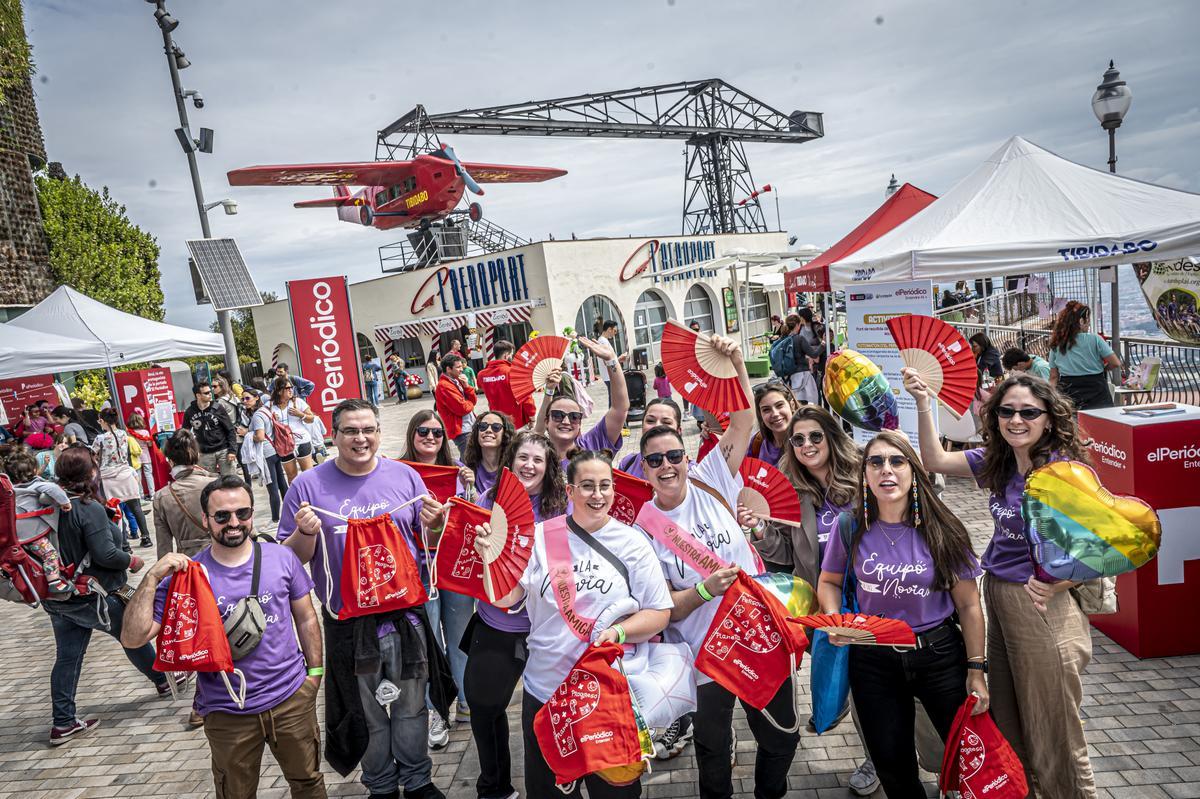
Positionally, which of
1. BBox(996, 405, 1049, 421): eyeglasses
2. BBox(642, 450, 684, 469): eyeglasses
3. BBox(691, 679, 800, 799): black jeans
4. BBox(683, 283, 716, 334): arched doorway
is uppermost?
BBox(683, 283, 716, 334): arched doorway

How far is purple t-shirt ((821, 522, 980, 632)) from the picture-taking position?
9.13 feet

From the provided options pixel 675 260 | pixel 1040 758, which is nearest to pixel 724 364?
pixel 1040 758

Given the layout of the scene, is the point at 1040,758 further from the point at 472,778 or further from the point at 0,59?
the point at 0,59

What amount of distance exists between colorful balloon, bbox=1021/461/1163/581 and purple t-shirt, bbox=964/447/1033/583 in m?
0.14

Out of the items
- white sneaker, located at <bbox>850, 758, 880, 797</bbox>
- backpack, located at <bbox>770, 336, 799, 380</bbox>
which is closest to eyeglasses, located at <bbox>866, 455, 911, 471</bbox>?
white sneaker, located at <bbox>850, 758, 880, 797</bbox>

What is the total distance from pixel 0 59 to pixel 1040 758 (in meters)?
16.3

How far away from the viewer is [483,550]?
3090 mm

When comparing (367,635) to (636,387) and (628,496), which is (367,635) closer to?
(628,496)

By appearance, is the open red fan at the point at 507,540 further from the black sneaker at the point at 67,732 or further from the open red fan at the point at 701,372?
the black sneaker at the point at 67,732

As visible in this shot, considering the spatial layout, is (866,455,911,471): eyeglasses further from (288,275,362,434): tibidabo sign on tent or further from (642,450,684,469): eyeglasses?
(288,275,362,434): tibidabo sign on tent

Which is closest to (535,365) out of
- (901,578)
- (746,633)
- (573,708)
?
(746,633)

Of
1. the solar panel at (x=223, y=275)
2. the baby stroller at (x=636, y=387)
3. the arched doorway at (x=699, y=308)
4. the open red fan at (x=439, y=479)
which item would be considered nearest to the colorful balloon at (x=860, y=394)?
the open red fan at (x=439, y=479)

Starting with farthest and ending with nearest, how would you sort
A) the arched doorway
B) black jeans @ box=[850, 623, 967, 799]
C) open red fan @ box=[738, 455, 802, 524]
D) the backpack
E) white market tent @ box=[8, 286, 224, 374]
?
the arched doorway → white market tent @ box=[8, 286, 224, 374] → the backpack → open red fan @ box=[738, 455, 802, 524] → black jeans @ box=[850, 623, 967, 799]

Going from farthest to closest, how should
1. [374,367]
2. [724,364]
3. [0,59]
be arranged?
[374,367], [0,59], [724,364]
